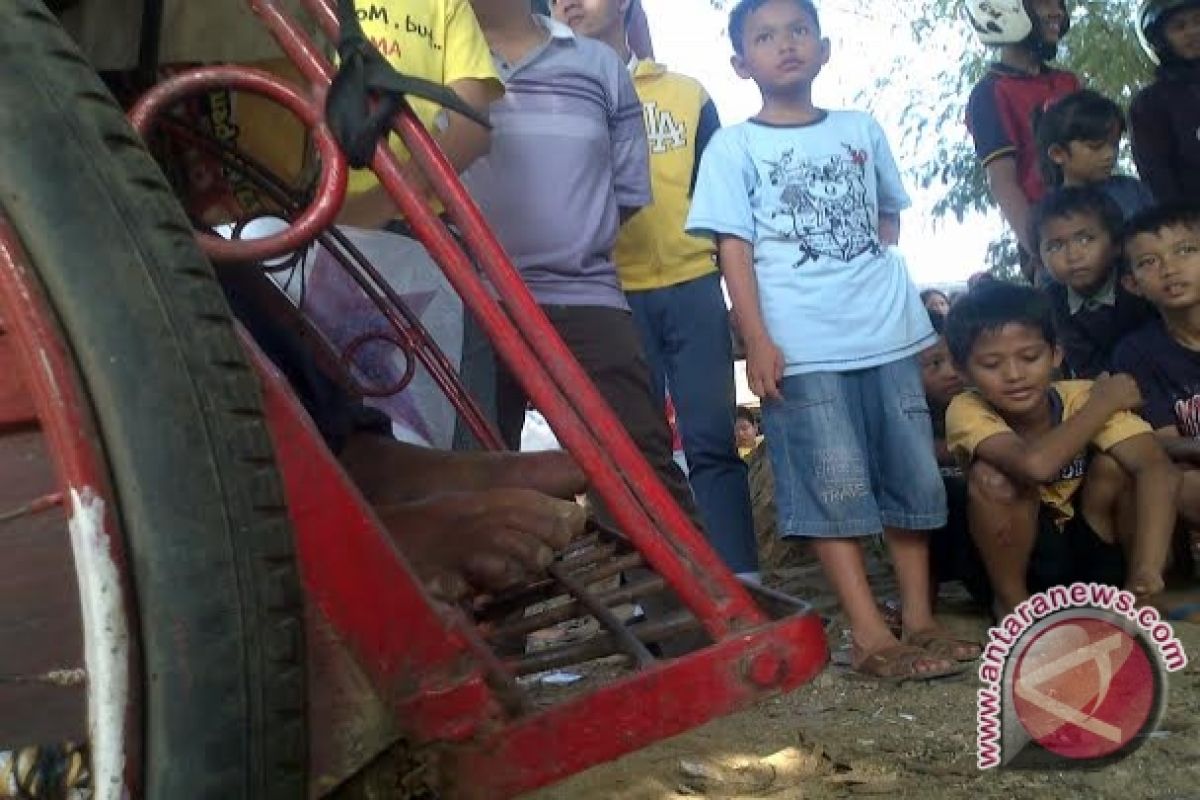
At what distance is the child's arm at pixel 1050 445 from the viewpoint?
288 cm

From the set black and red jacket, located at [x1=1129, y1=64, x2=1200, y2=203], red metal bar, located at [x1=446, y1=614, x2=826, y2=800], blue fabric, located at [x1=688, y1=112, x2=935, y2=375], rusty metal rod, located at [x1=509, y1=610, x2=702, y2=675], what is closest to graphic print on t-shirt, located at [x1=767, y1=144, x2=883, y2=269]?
blue fabric, located at [x1=688, y1=112, x2=935, y2=375]

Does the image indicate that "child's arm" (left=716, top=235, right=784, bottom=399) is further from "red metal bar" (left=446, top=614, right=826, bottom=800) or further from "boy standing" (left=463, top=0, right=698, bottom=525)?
"red metal bar" (left=446, top=614, right=826, bottom=800)

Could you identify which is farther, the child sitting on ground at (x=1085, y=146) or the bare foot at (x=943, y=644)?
the child sitting on ground at (x=1085, y=146)

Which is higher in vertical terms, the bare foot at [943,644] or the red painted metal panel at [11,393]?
the red painted metal panel at [11,393]

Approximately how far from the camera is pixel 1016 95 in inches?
163

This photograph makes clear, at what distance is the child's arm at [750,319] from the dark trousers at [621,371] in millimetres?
261

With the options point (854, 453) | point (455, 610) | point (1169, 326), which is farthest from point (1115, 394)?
point (455, 610)

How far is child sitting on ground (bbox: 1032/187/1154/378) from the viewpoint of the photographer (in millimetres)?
3559

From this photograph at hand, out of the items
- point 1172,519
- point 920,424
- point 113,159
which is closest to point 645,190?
point 920,424

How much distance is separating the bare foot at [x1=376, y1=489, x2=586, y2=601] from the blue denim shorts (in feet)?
4.75

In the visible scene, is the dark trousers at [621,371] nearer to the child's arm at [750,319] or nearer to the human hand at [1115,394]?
the child's arm at [750,319]
